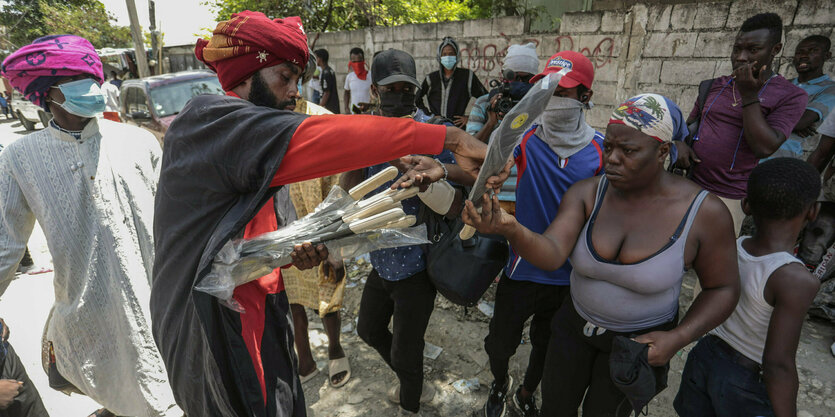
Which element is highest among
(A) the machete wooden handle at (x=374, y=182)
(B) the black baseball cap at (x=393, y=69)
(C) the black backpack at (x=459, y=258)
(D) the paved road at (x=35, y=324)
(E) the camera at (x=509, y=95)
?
(B) the black baseball cap at (x=393, y=69)

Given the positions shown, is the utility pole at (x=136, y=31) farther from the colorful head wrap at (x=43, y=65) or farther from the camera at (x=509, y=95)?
the camera at (x=509, y=95)

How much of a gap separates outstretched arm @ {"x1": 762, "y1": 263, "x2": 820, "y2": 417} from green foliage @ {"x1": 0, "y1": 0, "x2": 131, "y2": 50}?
29444 millimetres

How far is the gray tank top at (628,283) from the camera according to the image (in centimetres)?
159

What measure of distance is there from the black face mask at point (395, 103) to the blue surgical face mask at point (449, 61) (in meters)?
2.86

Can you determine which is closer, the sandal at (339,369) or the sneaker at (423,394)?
the sneaker at (423,394)

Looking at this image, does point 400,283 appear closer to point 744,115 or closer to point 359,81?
point 744,115

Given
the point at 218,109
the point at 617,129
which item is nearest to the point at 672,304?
the point at 617,129

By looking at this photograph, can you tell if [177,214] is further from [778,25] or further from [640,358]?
[778,25]

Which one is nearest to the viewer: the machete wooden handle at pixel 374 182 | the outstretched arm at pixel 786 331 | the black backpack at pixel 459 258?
the machete wooden handle at pixel 374 182

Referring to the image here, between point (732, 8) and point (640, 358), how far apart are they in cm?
410

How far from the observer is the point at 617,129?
1.62 m

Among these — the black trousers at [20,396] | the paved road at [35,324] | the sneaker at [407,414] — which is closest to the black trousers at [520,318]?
the sneaker at [407,414]

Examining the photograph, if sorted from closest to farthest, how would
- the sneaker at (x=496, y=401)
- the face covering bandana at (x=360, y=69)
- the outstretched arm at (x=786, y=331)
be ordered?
the outstretched arm at (x=786, y=331) < the sneaker at (x=496, y=401) < the face covering bandana at (x=360, y=69)

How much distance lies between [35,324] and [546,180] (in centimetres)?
453
